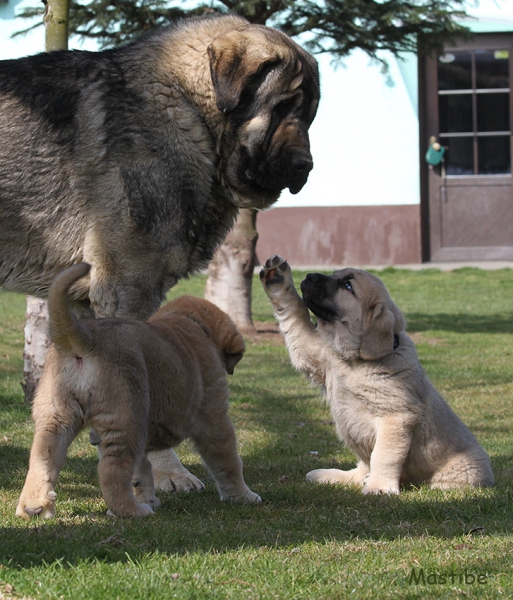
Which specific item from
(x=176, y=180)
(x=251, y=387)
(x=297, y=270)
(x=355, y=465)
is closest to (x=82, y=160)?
(x=176, y=180)

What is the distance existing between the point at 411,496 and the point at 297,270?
1303 cm

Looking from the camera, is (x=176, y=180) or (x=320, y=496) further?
(x=320, y=496)

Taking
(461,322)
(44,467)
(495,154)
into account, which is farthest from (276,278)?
(495,154)

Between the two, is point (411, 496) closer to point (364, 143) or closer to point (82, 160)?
point (82, 160)

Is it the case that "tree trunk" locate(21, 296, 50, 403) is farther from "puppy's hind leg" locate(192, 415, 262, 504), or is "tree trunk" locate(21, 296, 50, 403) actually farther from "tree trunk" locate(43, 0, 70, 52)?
"puppy's hind leg" locate(192, 415, 262, 504)

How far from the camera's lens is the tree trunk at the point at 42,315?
718 centimetres

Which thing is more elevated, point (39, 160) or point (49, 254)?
point (39, 160)

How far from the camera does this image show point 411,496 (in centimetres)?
479

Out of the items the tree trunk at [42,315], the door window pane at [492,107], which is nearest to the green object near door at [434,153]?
the door window pane at [492,107]

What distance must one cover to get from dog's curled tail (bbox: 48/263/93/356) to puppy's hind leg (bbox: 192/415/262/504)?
936mm

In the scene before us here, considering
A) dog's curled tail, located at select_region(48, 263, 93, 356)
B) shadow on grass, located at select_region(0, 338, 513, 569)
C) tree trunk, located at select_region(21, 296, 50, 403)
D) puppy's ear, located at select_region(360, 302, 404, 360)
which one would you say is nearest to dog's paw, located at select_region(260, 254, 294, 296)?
puppy's ear, located at select_region(360, 302, 404, 360)

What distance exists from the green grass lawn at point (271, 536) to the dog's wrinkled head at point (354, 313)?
850 millimetres

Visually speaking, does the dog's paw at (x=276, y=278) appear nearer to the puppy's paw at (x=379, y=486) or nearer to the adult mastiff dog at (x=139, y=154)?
the adult mastiff dog at (x=139, y=154)

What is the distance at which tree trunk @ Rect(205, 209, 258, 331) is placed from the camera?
1157cm
